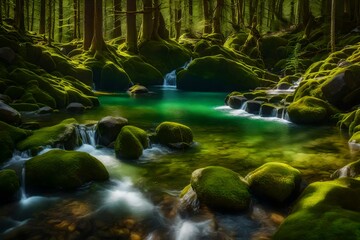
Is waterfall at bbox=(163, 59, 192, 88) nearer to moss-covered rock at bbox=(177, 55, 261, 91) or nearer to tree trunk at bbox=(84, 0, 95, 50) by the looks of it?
moss-covered rock at bbox=(177, 55, 261, 91)

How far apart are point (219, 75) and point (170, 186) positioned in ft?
62.1

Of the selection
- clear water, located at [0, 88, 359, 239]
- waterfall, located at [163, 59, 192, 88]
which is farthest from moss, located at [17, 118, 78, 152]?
waterfall, located at [163, 59, 192, 88]

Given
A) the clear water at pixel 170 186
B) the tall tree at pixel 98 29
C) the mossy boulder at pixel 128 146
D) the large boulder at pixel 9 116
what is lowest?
the clear water at pixel 170 186

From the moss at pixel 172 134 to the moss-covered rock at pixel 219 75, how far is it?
50.6 feet

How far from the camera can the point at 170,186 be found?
7.36 m

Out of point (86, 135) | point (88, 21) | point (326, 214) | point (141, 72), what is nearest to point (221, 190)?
point (326, 214)

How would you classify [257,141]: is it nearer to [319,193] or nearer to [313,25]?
[319,193]

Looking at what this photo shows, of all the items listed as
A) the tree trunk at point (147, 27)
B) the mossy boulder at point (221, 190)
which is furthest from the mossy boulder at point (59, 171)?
the tree trunk at point (147, 27)

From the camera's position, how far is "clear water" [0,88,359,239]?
5.63 meters

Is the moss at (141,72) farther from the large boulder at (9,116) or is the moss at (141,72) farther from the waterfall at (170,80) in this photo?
the large boulder at (9,116)

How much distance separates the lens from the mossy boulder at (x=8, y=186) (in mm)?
6461

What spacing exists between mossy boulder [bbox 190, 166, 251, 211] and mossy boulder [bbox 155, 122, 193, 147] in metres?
3.84

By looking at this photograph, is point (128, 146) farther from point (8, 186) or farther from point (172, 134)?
point (8, 186)

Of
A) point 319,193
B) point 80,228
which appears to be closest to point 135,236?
point 80,228
